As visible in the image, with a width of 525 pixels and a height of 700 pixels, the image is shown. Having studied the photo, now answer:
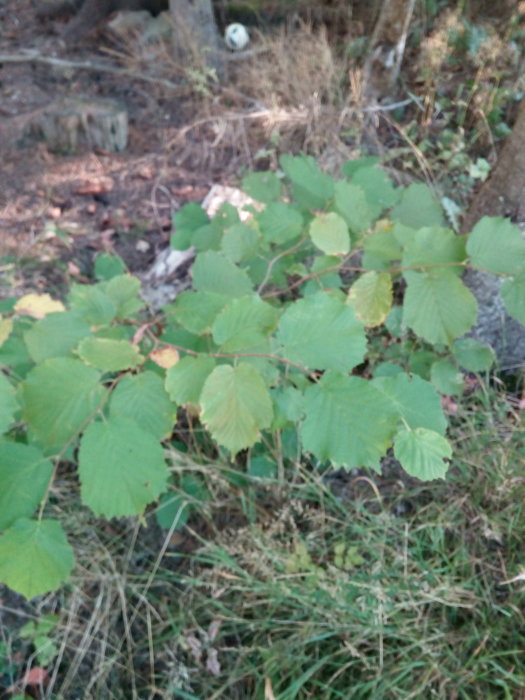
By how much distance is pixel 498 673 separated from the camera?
129 centimetres

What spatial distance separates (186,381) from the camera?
94cm

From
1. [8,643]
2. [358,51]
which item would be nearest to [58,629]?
[8,643]

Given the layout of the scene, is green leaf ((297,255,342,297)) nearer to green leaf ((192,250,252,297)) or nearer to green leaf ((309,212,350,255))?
green leaf ((309,212,350,255))

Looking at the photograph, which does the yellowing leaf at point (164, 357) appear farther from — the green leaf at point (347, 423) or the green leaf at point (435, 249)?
the green leaf at point (435, 249)

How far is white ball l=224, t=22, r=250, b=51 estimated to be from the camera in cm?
390

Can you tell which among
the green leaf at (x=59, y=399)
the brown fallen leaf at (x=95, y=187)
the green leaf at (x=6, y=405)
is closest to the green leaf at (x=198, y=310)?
the green leaf at (x=59, y=399)

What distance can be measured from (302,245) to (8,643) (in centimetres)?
142

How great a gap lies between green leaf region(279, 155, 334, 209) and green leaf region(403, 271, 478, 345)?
44 cm

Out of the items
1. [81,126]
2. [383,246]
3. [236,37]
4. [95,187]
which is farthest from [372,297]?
[236,37]

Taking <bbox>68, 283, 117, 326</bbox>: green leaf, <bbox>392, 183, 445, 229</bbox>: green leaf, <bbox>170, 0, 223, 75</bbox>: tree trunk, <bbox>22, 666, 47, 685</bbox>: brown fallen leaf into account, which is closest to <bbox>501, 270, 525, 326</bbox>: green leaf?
<bbox>392, 183, 445, 229</bbox>: green leaf

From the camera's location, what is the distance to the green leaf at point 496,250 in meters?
1.03

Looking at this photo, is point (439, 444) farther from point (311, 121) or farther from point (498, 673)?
point (311, 121)

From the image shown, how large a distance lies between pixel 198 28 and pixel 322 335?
140 inches

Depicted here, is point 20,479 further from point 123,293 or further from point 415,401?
point 415,401
